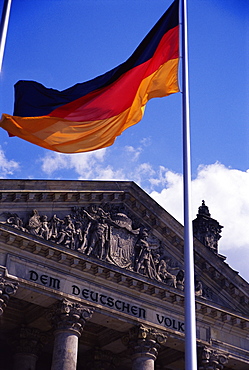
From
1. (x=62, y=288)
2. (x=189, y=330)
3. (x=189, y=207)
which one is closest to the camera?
(x=189, y=330)

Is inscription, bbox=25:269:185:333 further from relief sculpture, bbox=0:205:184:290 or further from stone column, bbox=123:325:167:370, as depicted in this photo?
relief sculpture, bbox=0:205:184:290

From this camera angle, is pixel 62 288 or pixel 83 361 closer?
pixel 62 288

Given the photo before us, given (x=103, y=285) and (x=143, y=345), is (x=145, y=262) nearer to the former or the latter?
(x=103, y=285)

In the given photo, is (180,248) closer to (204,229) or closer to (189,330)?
(204,229)

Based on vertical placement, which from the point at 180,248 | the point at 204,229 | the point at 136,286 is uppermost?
the point at 204,229

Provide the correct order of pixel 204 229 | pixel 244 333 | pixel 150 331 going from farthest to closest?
pixel 204 229
pixel 244 333
pixel 150 331

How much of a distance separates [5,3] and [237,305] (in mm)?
25645

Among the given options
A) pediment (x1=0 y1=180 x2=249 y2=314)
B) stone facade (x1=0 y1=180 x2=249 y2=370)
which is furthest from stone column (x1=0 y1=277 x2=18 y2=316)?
pediment (x1=0 y1=180 x2=249 y2=314)

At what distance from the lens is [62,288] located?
3027cm

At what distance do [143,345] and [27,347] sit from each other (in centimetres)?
608

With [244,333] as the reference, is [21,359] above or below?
below

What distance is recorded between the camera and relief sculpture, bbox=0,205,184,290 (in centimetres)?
3106

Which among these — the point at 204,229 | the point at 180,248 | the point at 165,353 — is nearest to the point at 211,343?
the point at 165,353

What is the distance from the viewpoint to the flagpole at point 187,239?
1631 cm
